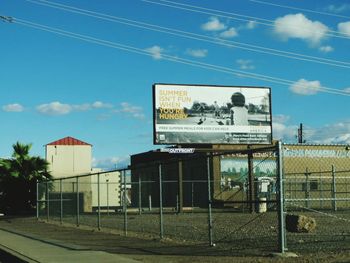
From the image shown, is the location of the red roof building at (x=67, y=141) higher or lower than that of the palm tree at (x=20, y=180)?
higher

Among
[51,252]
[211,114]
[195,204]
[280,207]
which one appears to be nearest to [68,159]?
[195,204]

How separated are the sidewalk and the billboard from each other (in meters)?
21.2

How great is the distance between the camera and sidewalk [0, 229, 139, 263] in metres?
12.2

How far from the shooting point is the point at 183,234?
1778 cm

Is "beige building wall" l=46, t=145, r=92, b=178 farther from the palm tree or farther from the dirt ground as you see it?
the dirt ground

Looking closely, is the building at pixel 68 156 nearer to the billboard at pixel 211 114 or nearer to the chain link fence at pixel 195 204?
the chain link fence at pixel 195 204

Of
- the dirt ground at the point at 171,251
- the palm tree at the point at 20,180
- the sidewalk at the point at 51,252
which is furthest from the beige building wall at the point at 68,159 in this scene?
the sidewalk at the point at 51,252

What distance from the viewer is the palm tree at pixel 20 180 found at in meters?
36.7

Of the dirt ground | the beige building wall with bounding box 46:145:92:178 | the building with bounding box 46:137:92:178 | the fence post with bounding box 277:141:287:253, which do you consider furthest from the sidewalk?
the building with bounding box 46:137:92:178

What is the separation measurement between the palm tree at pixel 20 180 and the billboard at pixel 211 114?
7586 mm

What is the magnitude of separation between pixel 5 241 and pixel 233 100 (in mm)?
24588

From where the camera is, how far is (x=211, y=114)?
39.2m

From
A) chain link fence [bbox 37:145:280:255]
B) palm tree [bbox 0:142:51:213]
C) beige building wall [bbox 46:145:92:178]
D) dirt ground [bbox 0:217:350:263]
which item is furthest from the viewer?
beige building wall [bbox 46:145:92:178]

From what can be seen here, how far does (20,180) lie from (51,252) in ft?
78.1
